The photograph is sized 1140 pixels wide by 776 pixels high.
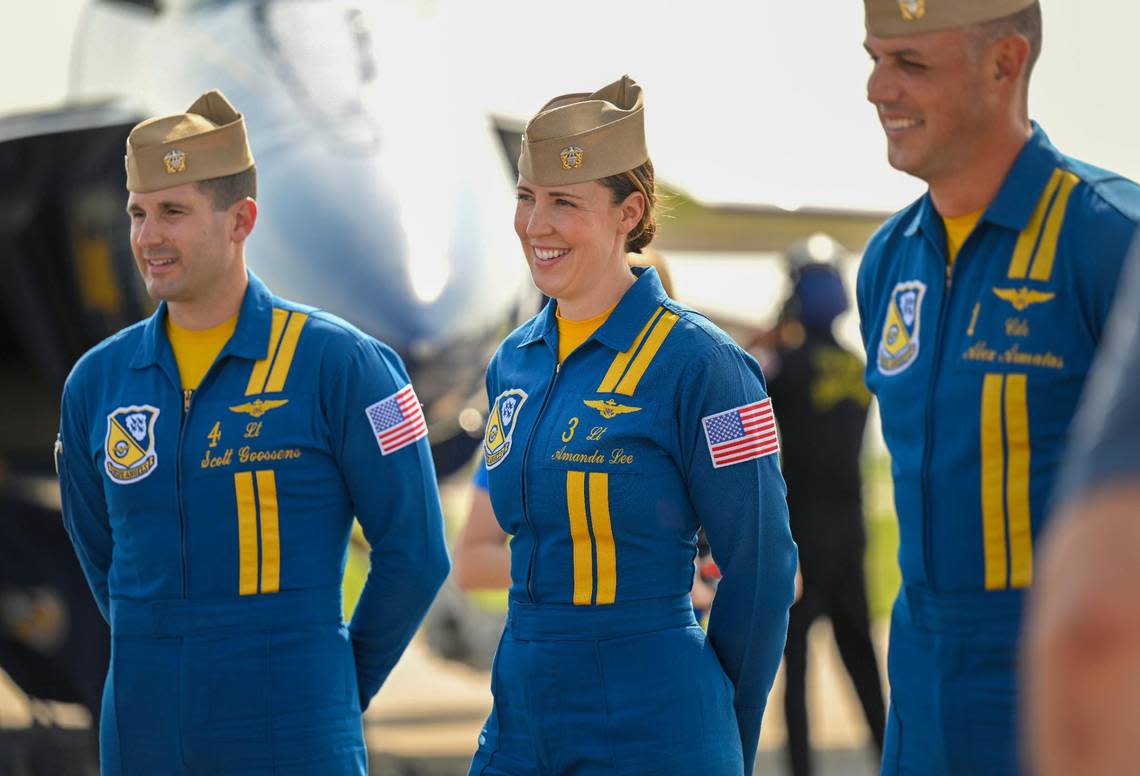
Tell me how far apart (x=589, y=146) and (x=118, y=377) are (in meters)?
1.10

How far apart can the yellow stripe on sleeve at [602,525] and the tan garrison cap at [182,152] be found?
1.12 m

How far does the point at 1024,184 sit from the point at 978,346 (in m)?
0.24

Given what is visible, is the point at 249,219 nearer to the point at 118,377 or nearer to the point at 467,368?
the point at 118,377

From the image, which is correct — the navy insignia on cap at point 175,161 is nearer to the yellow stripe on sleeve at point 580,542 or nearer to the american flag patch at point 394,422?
the american flag patch at point 394,422

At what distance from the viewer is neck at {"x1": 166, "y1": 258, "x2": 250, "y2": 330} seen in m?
3.13

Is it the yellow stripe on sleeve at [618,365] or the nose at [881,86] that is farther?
the yellow stripe on sleeve at [618,365]

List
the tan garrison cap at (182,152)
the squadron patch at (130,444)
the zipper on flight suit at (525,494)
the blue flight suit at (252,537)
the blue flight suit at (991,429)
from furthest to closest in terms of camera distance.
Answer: the tan garrison cap at (182,152)
the squadron patch at (130,444)
the blue flight suit at (252,537)
the zipper on flight suit at (525,494)
the blue flight suit at (991,429)

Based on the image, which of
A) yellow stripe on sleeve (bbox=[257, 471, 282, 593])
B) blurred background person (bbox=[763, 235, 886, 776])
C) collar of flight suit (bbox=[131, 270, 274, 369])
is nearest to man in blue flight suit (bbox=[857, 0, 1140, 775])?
yellow stripe on sleeve (bbox=[257, 471, 282, 593])

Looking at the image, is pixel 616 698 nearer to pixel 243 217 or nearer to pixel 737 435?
pixel 737 435

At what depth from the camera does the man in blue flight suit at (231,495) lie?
9.54 feet

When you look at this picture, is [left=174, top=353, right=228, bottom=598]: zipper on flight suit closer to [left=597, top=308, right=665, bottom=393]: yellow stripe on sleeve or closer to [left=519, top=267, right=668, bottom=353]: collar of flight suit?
[left=519, top=267, right=668, bottom=353]: collar of flight suit

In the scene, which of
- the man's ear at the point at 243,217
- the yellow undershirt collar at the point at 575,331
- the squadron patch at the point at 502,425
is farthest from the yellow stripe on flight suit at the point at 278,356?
the yellow undershirt collar at the point at 575,331

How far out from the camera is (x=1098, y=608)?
711 millimetres

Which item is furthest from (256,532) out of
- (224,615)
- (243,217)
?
(243,217)
